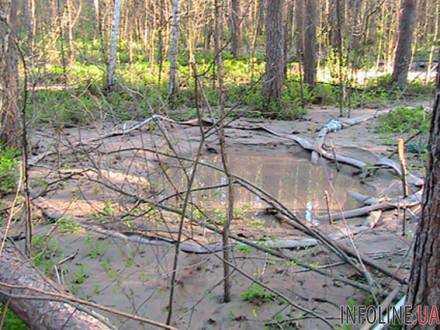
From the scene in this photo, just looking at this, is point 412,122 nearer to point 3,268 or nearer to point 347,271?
point 347,271

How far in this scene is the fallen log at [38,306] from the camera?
11.3ft

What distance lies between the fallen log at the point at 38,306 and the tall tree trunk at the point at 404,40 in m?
14.4

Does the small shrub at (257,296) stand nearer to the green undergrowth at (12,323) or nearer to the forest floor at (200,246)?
the forest floor at (200,246)

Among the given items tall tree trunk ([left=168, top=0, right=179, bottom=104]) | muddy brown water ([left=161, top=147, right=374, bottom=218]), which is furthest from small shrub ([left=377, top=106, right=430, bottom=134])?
tall tree trunk ([left=168, top=0, right=179, bottom=104])

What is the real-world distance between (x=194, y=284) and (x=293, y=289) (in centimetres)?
88

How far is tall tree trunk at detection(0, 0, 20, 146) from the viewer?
802 cm

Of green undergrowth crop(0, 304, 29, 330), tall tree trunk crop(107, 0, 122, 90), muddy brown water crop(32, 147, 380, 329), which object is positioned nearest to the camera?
green undergrowth crop(0, 304, 29, 330)

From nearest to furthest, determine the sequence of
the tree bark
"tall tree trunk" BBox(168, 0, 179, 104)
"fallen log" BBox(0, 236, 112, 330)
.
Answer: "fallen log" BBox(0, 236, 112, 330), "tall tree trunk" BBox(168, 0, 179, 104), the tree bark

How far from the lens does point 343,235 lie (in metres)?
5.46

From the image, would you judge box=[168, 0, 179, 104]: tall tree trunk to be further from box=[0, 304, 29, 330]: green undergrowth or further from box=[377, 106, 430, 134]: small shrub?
box=[0, 304, 29, 330]: green undergrowth

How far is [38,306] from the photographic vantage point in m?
3.70

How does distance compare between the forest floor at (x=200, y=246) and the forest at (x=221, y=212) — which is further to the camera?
the forest floor at (x=200, y=246)

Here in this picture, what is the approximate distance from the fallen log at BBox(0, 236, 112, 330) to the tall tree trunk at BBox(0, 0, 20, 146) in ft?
12.8

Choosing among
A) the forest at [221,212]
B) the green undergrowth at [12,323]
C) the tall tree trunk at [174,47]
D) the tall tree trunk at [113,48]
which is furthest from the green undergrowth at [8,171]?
the tall tree trunk at [113,48]
